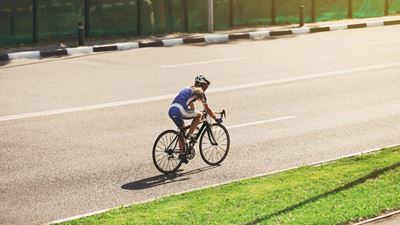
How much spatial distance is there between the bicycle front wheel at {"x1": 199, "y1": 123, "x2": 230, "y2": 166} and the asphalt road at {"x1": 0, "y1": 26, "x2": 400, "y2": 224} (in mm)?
163

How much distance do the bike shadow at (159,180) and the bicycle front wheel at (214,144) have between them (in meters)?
0.24

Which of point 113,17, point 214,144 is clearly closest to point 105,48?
point 113,17

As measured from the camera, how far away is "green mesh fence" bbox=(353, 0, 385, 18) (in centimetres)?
3678

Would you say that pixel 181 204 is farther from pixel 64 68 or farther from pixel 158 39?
pixel 158 39

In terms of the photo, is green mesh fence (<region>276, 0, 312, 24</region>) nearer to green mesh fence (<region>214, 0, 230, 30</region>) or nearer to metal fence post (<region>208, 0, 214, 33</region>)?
green mesh fence (<region>214, 0, 230, 30</region>)

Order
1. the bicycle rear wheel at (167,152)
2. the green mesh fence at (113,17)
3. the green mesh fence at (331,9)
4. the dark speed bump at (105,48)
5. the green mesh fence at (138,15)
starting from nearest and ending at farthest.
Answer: the bicycle rear wheel at (167,152), the dark speed bump at (105,48), the green mesh fence at (138,15), the green mesh fence at (113,17), the green mesh fence at (331,9)

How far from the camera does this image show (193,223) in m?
10.3

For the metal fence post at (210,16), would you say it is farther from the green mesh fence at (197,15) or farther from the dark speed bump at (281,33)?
the dark speed bump at (281,33)

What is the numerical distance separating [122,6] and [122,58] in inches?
222

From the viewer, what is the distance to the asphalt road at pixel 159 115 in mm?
12750

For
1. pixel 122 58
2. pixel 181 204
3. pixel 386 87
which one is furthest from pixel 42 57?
pixel 181 204

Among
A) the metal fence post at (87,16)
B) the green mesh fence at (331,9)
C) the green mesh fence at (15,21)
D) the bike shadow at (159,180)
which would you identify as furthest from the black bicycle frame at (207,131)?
the green mesh fence at (331,9)

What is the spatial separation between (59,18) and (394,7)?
15267 millimetres

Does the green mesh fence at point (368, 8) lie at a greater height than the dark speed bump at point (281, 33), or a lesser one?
greater
